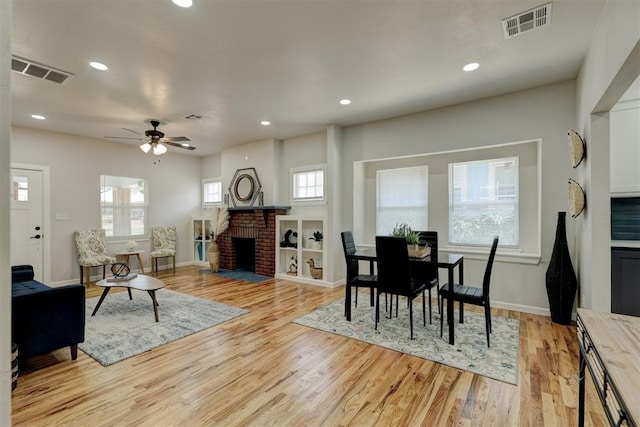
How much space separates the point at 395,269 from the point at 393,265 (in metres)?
0.05

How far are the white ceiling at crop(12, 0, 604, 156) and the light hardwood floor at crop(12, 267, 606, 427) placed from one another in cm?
283

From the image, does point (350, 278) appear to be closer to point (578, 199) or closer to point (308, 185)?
point (578, 199)

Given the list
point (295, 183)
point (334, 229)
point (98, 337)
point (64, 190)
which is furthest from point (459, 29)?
point (64, 190)

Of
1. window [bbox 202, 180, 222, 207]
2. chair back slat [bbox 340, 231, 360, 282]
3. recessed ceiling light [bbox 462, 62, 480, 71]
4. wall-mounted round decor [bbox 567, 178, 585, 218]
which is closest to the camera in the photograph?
wall-mounted round decor [bbox 567, 178, 585, 218]

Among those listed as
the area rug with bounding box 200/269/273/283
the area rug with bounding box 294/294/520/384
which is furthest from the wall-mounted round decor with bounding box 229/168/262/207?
the area rug with bounding box 294/294/520/384

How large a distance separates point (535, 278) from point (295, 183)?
4.25 m

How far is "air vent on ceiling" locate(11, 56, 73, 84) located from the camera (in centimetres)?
295

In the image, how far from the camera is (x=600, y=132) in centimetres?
263

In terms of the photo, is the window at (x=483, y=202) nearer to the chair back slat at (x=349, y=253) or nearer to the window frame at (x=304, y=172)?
the chair back slat at (x=349, y=253)

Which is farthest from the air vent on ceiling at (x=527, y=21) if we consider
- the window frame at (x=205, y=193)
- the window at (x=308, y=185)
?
the window frame at (x=205, y=193)

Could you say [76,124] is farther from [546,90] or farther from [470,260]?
[546,90]

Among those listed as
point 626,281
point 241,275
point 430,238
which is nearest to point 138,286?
point 241,275

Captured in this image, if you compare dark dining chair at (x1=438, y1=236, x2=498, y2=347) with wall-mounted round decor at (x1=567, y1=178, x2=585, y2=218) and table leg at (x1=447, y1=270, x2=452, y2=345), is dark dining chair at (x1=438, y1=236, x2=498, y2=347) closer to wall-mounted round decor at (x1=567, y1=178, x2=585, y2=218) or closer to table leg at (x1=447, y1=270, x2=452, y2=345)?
table leg at (x1=447, y1=270, x2=452, y2=345)

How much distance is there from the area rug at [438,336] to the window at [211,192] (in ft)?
15.5
